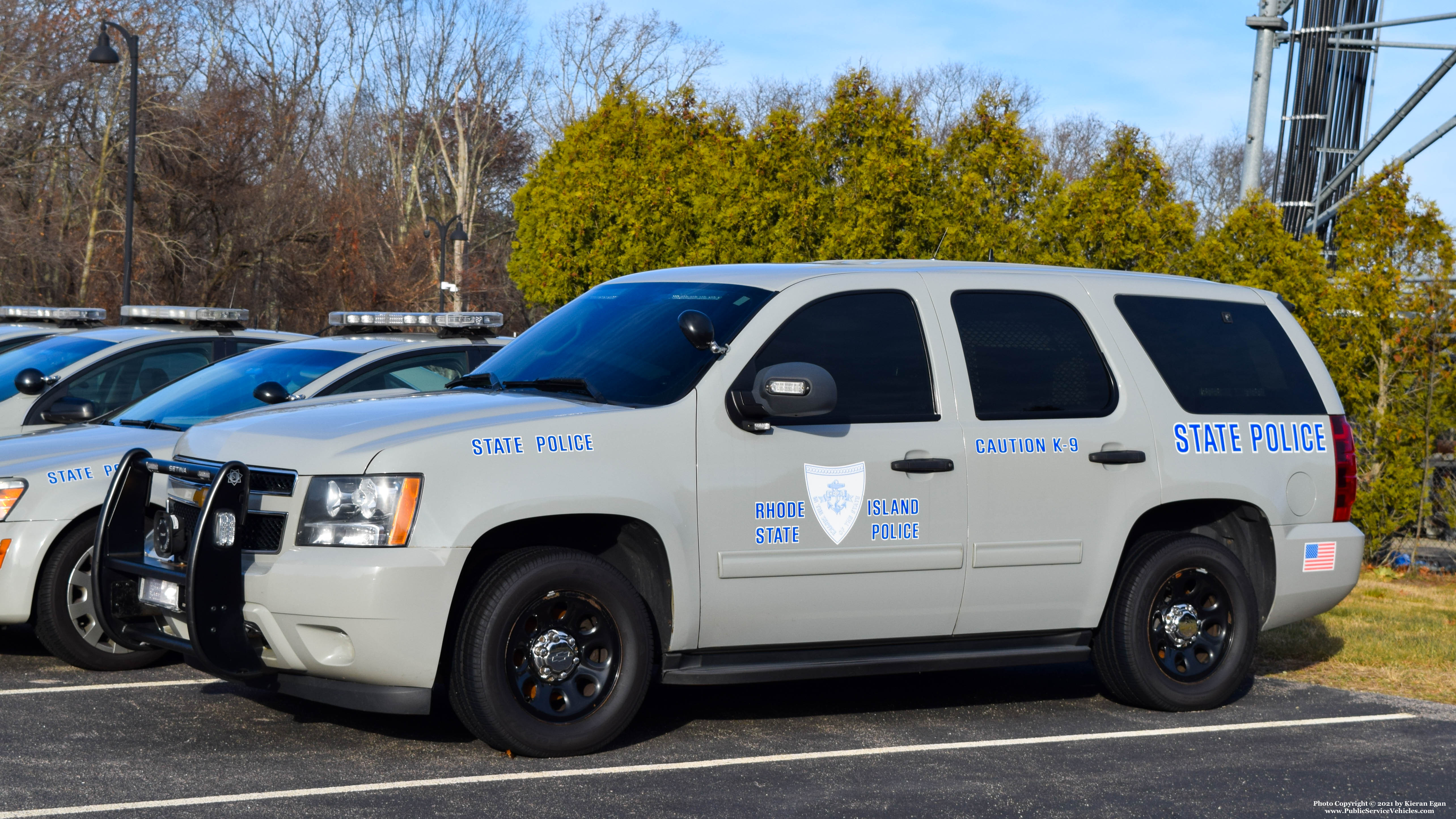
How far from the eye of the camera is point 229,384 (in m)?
8.56

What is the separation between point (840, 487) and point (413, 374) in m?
3.89

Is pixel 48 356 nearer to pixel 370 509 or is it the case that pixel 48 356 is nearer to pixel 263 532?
pixel 263 532

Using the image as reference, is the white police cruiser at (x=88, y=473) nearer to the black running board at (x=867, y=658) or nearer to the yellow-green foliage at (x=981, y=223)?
the black running board at (x=867, y=658)

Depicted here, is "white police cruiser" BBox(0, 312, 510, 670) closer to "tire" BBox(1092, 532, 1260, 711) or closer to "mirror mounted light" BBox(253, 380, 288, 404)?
"mirror mounted light" BBox(253, 380, 288, 404)

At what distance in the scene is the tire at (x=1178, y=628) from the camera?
6668mm

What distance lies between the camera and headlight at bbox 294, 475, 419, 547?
5.27 metres

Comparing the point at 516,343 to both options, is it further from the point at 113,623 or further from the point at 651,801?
the point at 651,801

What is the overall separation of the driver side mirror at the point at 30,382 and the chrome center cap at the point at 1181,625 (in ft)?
21.4

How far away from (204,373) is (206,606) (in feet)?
12.2

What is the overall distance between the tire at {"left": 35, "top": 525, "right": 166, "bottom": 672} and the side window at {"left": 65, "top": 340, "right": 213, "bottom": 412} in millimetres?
2450

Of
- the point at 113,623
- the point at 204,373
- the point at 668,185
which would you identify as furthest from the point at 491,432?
the point at 668,185

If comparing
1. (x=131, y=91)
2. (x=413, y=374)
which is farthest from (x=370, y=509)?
(x=131, y=91)

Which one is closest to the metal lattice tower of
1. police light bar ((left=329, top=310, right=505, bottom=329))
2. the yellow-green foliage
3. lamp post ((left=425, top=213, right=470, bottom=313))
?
the yellow-green foliage

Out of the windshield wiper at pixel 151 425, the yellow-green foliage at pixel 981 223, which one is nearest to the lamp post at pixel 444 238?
the yellow-green foliage at pixel 981 223
